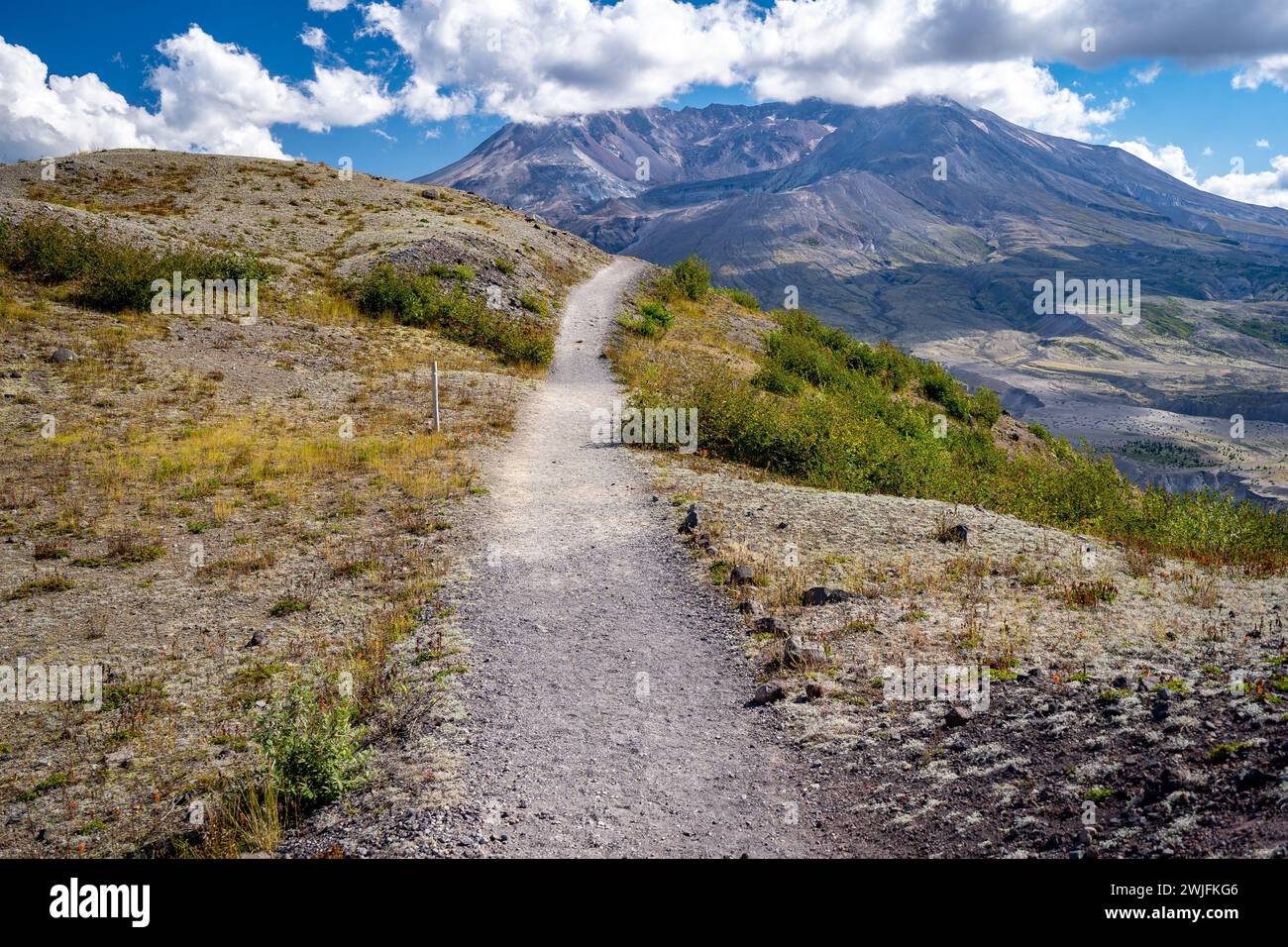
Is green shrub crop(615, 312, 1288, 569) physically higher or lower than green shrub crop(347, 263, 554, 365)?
lower

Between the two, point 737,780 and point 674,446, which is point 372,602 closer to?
point 737,780

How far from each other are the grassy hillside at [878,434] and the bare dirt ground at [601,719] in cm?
750

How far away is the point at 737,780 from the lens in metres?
7.07

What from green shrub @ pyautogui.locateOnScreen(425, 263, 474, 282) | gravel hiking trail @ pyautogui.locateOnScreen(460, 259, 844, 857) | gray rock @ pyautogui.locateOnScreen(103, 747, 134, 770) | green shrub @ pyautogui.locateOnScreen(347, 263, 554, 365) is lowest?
gray rock @ pyautogui.locateOnScreen(103, 747, 134, 770)

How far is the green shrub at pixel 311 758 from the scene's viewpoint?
6652 mm

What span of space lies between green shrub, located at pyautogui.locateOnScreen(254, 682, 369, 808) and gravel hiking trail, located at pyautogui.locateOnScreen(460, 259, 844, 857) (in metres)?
1.26

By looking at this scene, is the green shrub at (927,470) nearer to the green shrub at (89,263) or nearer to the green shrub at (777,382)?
the green shrub at (777,382)

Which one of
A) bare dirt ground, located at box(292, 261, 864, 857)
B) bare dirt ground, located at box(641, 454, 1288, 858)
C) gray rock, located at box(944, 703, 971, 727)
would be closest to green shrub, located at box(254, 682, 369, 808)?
bare dirt ground, located at box(292, 261, 864, 857)

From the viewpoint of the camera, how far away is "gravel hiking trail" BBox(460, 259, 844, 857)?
6.30 metres

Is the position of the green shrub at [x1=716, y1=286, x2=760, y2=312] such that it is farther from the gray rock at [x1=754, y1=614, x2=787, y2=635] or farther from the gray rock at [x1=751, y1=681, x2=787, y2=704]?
the gray rock at [x1=751, y1=681, x2=787, y2=704]

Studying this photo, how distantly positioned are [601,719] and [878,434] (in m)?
18.3

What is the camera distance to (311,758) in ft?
22.2
